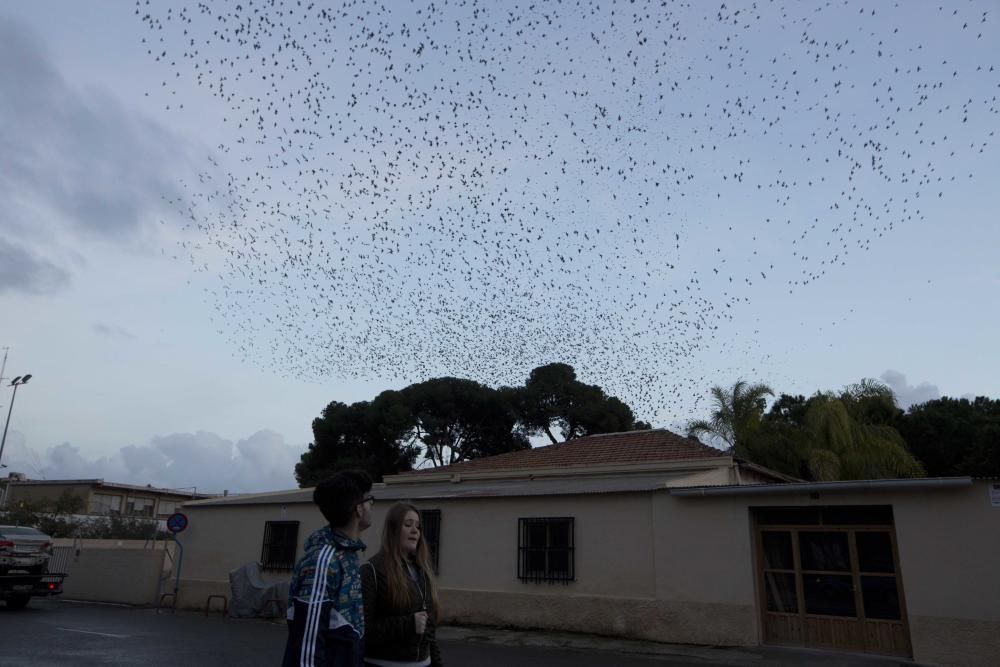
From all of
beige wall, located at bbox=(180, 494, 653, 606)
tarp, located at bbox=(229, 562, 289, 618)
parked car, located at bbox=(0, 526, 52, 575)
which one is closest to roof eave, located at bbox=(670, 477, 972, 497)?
beige wall, located at bbox=(180, 494, 653, 606)

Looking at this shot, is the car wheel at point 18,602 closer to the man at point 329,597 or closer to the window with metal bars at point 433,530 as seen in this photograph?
the window with metal bars at point 433,530

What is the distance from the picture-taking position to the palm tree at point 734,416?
26438 millimetres

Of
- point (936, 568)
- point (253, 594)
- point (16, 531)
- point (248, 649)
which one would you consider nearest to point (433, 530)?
point (253, 594)

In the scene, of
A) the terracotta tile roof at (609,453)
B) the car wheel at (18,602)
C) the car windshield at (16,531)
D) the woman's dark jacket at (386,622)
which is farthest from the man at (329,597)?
the car wheel at (18,602)

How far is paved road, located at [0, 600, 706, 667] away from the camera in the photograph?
10.5 meters

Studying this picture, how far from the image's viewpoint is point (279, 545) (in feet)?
64.1

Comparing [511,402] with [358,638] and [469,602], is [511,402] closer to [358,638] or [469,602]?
[469,602]

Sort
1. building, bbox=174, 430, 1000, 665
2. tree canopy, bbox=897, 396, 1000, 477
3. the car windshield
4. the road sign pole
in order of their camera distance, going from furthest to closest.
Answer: tree canopy, bbox=897, 396, 1000, 477 < the road sign pole < the car windshield < building, bbox=174, 430, 1000, 665

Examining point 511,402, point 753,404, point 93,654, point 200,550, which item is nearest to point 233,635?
point 93,654

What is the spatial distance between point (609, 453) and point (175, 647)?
13089 millimetres

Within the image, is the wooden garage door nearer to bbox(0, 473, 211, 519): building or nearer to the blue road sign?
the blue road sign

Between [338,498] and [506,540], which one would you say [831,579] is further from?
[338,498]

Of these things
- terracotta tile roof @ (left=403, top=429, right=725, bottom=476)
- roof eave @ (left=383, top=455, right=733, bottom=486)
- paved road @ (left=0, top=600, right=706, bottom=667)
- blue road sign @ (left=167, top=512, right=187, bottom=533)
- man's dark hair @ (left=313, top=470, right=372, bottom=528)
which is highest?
terracotta tile roof @ (left=403, top=429, right=725, bottom=476)

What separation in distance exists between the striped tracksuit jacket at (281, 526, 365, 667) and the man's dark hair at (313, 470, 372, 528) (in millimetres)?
115
